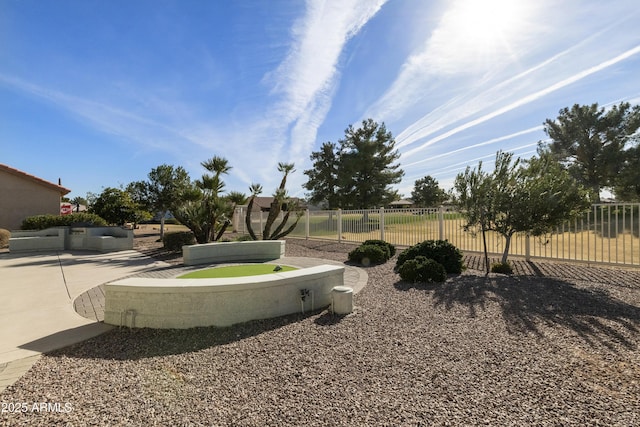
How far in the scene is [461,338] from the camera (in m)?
4.18

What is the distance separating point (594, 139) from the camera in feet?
74.9

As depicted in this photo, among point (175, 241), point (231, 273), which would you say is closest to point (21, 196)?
point (175, 241)

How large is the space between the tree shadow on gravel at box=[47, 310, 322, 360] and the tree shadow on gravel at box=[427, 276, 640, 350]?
3621 millimetres

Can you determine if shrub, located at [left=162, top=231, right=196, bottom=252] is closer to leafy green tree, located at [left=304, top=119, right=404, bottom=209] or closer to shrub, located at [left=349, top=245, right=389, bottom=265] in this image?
shrub, located at [left=349, top=245, right=389, bottom=265]

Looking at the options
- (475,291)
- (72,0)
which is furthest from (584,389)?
(72,0)

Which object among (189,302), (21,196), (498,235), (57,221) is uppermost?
(21,196)

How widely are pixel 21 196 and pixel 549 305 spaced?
26937 mm

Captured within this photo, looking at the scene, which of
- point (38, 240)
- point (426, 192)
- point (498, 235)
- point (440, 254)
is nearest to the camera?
point (440, 254)

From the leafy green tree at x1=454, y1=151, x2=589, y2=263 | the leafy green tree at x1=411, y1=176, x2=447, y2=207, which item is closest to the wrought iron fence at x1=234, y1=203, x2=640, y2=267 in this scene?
the leafy green tree at x1=454, y1=151, x2=589, y2=263

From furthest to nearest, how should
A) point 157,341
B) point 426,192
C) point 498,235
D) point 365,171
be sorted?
1. point 426,192
2. point 365,171
3. point 498,235
4. point 157,341

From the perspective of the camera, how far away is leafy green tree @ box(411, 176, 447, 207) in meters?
Answer: 59.8

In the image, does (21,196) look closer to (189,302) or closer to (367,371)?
(189,302)

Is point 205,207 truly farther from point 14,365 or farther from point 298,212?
point 14,365

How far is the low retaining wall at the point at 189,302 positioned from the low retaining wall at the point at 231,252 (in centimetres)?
579
